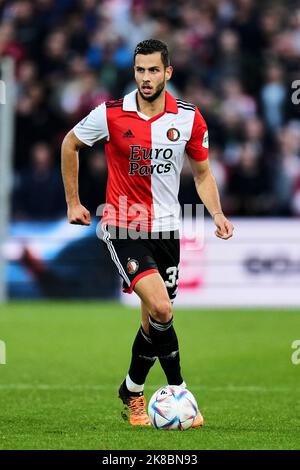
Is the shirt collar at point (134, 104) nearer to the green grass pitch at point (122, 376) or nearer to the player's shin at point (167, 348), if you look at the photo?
the player's shin at point (167, 348)

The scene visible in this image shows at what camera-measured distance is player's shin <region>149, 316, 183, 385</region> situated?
7.56 m

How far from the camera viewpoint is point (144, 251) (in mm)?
7641

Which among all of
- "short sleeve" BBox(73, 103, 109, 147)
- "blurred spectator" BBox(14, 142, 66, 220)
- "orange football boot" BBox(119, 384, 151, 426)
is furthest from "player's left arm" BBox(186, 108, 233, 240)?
"blurred spectator" BBox(14, 142, 66, 220)

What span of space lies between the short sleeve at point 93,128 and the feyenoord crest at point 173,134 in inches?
16.2

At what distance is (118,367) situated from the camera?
11453mm

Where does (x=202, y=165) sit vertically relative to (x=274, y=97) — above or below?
above

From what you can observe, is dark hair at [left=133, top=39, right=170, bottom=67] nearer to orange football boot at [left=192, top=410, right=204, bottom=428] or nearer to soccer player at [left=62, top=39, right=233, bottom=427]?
soccer player at [left=62, top=39, right=233, bottom=427]

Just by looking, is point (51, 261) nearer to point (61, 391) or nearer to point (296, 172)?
point (296, 172)

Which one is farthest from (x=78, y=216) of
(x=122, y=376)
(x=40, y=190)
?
(x=40, y=190)

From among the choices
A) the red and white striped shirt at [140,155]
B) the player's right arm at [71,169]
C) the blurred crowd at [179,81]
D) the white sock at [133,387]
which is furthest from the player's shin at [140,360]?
the blurred crowd at [179,81]

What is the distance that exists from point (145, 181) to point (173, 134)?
36 cm

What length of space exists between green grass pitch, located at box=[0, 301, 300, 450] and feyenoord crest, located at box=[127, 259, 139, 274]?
1005 millimetres

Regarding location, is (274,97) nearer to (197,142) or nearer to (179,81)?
(179,81)

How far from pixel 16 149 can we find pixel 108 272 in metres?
2.62
